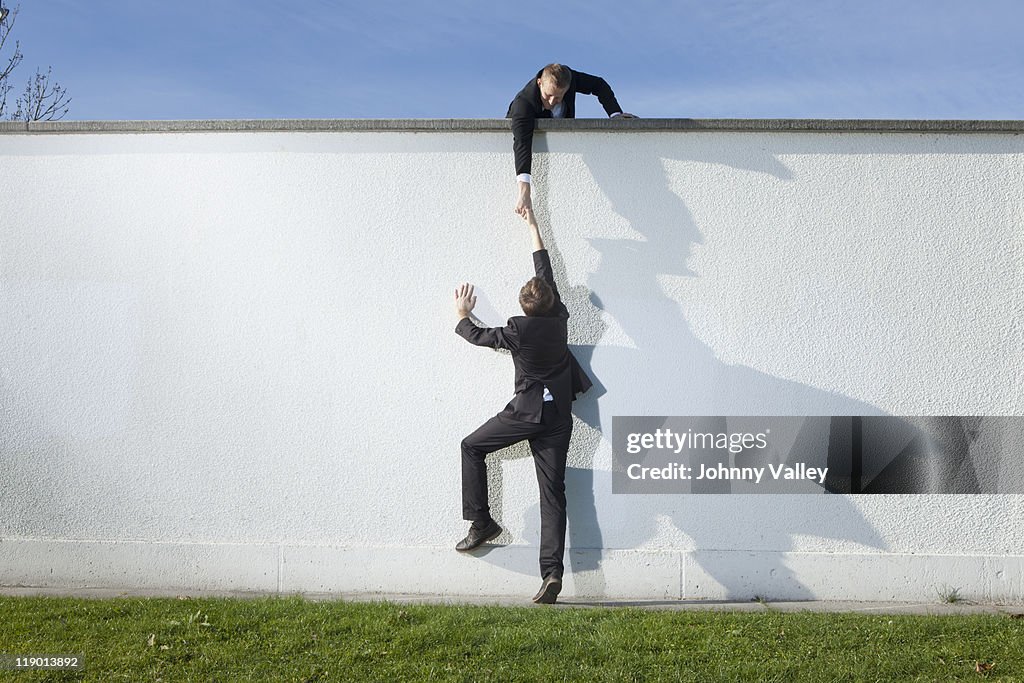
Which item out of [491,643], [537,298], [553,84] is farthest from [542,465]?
[553,84]

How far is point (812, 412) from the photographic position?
19.1 feet

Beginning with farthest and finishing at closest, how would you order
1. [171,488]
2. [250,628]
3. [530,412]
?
[171,488] < [530,412] < [250,628]

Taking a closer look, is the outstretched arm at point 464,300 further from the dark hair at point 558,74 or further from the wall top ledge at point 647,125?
the dark hair at point 558,74

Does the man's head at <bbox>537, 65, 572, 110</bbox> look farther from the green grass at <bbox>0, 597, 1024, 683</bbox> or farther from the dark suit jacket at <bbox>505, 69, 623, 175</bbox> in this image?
the green grass at <bbox>0, 597, 1024, 683</bbox>

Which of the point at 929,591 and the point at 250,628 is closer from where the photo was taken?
the point at 250,628

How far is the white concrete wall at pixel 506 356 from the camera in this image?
5789 mm

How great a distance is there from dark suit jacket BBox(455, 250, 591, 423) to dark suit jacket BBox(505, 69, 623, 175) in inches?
28.0

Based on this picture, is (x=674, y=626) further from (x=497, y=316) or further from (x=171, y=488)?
(x=171, y=488)

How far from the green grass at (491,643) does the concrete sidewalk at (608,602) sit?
224 mm

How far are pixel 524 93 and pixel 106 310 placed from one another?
3.44m

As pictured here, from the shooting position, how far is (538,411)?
5.56m

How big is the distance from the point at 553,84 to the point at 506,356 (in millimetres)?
1934

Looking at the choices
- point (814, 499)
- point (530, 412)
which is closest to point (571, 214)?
point (530, 412)

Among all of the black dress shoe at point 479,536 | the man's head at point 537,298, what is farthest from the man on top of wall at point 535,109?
the black dress shoe at point 479,536
